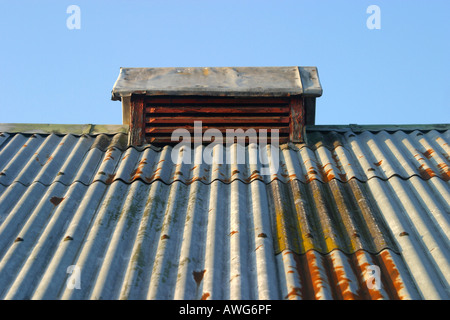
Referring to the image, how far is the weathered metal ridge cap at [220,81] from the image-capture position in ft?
17.0

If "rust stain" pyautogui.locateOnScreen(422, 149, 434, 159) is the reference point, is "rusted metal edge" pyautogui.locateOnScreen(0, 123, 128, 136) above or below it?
above

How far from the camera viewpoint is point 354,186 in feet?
13.5

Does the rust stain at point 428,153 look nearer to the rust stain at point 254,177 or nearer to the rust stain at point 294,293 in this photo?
the rust stain at point 254,177

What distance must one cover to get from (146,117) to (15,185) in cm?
144

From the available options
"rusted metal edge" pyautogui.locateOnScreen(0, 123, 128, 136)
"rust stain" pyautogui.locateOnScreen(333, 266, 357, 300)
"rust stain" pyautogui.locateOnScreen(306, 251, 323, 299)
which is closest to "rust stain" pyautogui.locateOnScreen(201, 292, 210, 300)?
"rust stain" pyautogui.locateOnScreen(306, 251, 323, 299)

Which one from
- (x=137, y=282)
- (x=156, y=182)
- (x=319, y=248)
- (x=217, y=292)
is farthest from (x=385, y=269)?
(x=156, y=182)

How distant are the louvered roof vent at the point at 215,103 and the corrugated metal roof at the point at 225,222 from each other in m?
0.26

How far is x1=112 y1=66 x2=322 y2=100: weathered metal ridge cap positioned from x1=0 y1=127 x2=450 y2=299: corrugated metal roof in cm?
56

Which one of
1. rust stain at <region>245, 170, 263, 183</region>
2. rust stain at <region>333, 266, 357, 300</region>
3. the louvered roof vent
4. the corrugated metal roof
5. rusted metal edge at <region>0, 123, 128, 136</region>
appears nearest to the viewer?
rust stain at <region>333, 266, 357, 300</region>

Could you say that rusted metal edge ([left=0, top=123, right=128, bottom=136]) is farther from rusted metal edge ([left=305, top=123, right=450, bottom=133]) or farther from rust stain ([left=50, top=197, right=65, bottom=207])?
rusted metal edge ([left=305, top=123, right=450, bottom=133])

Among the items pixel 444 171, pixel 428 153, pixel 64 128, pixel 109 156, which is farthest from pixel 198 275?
pixel 64 128

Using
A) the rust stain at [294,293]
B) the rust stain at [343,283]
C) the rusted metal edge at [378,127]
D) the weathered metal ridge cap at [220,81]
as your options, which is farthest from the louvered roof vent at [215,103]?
the rust stain at [294,293]

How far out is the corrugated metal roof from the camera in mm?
2973
